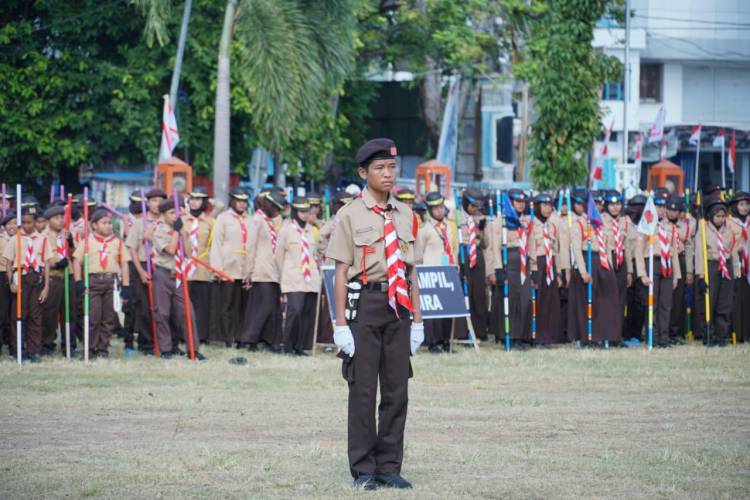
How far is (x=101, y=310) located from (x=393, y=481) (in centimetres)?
899

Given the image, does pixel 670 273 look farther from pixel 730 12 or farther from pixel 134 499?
pixel 730 12

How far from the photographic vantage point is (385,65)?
41.5 metres

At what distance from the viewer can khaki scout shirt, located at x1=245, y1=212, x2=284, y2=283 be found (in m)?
18.6

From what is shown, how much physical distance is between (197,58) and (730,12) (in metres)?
26.8

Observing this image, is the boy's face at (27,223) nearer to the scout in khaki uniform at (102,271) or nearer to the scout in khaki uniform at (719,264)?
the scout in khaki uniform at (102,271)

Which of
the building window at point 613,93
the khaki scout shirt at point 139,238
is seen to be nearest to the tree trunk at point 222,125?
the khaki scout shirt at point 139,238

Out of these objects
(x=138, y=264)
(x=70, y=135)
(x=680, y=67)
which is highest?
(x=680, y=67)

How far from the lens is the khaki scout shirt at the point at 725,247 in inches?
782

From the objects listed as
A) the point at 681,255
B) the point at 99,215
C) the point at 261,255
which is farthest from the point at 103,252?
the point at 681,255

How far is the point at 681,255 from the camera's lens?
20312 mm

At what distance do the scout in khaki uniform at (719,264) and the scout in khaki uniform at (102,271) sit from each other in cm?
846

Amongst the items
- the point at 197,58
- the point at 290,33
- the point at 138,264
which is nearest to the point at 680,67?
the point at 197,58

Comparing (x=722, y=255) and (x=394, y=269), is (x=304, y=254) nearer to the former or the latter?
(x=722, y=255)

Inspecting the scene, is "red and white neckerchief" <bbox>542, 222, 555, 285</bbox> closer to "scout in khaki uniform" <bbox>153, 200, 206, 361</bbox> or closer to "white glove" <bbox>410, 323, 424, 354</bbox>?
"scout in khaki uniform" <bbox>153, 200, 206, 361</bbox>
